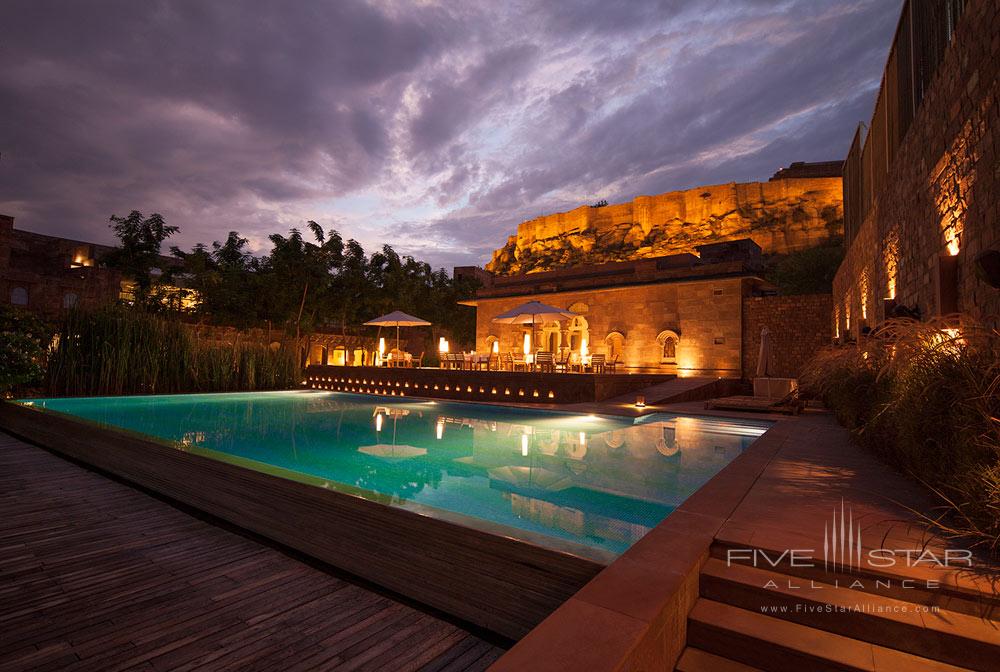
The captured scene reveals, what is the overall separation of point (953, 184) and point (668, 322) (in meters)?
11.1

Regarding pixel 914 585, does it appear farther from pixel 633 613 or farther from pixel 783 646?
pixel 633 613

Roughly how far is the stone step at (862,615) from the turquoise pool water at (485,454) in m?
0.61

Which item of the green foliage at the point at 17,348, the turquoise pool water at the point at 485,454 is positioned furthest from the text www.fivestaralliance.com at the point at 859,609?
the green foliage at the point at 17,348

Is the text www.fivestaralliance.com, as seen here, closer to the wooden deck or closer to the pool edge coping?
the pool edge coping

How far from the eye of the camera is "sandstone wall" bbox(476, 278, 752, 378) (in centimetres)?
1455

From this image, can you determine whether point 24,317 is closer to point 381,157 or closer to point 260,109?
point 260,109

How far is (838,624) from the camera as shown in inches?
69.7

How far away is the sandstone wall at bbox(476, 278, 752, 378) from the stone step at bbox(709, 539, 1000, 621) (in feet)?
45.2

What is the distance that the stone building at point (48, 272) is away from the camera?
23.7 metres

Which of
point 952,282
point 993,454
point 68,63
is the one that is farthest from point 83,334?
point 68,63

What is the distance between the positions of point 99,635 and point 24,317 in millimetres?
10564

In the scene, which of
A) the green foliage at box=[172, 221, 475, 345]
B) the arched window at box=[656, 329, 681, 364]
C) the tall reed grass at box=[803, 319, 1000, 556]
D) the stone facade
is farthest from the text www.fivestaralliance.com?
the green foliage at box=[172, 221, 475, 345]

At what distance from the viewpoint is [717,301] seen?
14.8 metres

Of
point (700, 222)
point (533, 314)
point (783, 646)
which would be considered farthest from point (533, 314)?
point (700, 222)
